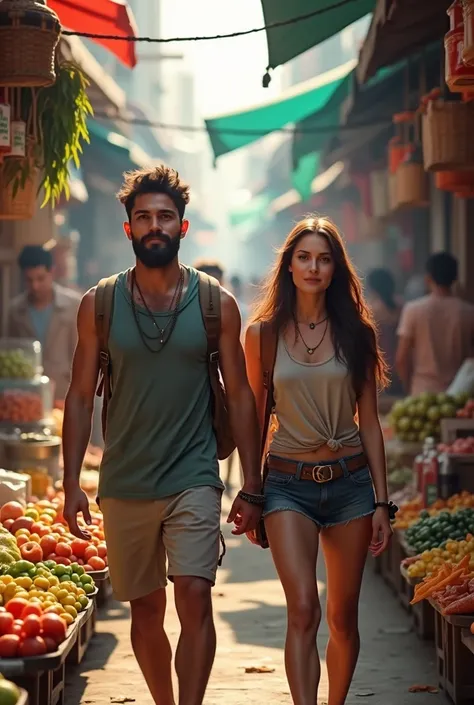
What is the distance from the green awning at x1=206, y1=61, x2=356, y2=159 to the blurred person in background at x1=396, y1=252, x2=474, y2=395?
474 cm

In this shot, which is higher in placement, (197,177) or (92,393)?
(197,177)

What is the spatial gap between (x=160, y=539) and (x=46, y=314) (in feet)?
25.3

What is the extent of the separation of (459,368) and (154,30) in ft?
228

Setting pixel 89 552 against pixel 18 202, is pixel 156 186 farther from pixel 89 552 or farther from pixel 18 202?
pixel 18 202

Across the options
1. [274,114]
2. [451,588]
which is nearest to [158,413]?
[451,588]

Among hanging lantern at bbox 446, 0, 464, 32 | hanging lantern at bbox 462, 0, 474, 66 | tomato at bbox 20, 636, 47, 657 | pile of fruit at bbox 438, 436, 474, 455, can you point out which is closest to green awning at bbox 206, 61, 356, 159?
pile of fruit at bbox 438, 436, 474, 455

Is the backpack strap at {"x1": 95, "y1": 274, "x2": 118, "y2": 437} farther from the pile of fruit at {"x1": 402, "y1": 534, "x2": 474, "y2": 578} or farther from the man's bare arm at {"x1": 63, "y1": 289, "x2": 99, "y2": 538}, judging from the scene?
the pile of fruit at {"x1": 402, "y1": 534, "x2": 474, "y2": 578}

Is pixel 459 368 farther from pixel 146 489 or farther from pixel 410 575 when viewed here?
pixel 146 489

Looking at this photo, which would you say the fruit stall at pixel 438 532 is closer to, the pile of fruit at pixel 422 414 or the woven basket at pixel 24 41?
the pile of fruit at pixel 422 414

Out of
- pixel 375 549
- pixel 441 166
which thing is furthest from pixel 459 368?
pixel 375 549

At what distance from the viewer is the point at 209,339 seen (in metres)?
5.50

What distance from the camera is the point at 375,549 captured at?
5695 millimetres

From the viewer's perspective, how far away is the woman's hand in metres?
5.69

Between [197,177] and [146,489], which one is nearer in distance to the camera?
[146,489]
